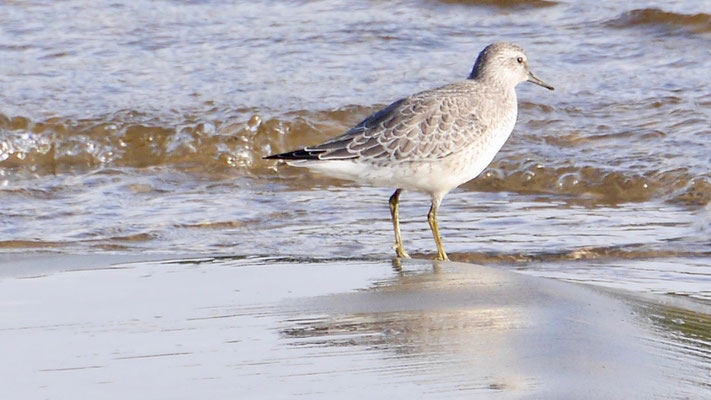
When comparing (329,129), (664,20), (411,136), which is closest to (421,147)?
(411,136)

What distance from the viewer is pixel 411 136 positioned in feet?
18.8

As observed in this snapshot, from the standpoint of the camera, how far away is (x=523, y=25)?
37.2 feet

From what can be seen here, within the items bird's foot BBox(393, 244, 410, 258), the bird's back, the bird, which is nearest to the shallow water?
bird's foot BBox(393, 244, 410, 258)

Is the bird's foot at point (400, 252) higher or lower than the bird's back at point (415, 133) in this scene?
lower

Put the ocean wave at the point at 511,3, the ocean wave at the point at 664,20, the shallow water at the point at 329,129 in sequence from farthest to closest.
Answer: the ocean wave at the point at 511,3 → the ocean wave at the point at 664,20 → the shallow water at the point at 329,129

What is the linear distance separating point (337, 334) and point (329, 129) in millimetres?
4856

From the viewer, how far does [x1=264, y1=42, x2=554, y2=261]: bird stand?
5.70 metres

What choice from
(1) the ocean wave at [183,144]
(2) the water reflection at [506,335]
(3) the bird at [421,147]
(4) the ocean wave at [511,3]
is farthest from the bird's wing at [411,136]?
(4) the ocean wave at [511,3]

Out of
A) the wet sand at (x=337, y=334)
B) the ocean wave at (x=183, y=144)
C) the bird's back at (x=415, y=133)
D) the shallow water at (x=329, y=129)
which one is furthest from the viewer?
the ocean wave at (x=183, y=144)

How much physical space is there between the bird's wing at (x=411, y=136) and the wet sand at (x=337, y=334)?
2.47 feet

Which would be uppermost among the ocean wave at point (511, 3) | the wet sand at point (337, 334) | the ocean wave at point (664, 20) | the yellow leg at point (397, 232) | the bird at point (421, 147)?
the ocean wave at point (511, 3)

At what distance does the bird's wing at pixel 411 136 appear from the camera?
5.70 meters

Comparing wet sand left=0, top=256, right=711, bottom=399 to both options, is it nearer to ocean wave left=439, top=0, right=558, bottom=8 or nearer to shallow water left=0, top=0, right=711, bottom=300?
shallow water left=0, top=0, right=711, bottom=300

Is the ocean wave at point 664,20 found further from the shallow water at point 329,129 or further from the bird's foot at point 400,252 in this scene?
the bird's foot at point 400,252
